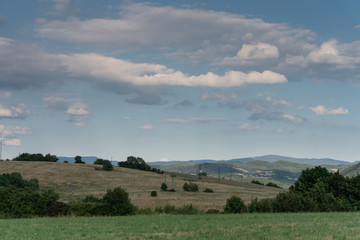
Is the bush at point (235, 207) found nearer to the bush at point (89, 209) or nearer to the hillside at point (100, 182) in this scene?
the bush at point (89, 209)

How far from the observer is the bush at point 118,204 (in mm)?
53781

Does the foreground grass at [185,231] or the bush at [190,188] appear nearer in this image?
the foreground grass at [185,231]

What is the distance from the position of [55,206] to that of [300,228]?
3529cm

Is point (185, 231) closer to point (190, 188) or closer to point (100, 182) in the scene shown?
point (190, 188)

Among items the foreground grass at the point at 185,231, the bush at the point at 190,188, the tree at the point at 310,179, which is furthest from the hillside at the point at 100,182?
the foreground grass at the point at 185,231

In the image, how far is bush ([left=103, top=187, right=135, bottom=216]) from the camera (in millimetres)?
53781

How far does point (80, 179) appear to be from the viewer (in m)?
148

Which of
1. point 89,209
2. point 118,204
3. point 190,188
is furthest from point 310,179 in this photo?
point 190,188

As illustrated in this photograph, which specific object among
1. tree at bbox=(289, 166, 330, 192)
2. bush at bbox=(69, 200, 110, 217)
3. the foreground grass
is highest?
tree at bbox=(289, 166, 330, 192)

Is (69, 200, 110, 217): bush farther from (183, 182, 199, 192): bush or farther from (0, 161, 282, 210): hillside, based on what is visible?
(183, 182, 199, 192): bush

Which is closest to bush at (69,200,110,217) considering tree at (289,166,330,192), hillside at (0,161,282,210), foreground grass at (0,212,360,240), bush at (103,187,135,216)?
bush at (103,187,135,216)

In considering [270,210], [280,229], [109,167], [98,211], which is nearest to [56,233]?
[280,229]

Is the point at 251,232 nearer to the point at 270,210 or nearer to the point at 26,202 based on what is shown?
the point at 270,210

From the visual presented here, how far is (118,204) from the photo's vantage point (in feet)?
178
